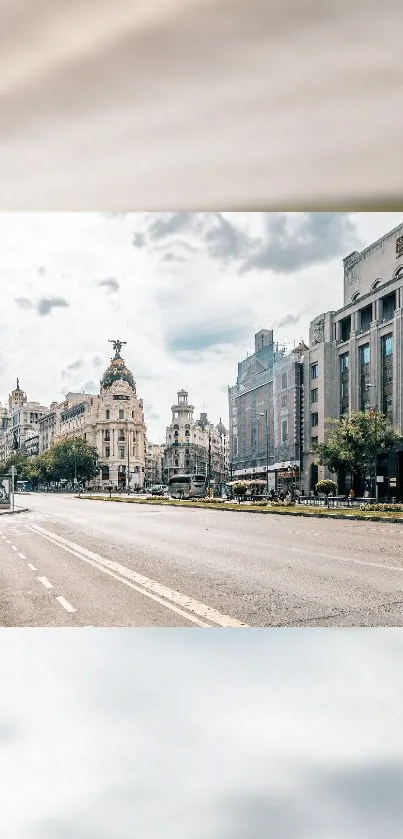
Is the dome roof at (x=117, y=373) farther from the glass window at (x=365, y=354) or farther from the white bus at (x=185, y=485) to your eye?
the glass window at (x=365, y=354)

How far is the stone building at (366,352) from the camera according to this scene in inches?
1116

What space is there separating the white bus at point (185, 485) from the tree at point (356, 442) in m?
8.85

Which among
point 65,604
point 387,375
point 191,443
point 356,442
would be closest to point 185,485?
point 191,443

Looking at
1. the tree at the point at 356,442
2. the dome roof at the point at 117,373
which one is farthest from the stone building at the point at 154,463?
the tree at the point at 356,442

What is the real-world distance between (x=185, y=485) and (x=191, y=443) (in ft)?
16.2

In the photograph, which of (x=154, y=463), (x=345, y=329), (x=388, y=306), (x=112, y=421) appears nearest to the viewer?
(x=112, y=421)

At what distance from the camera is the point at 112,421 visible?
9664 millimetres

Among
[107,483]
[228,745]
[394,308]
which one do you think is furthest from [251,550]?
[394,308]

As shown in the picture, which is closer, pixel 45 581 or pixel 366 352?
pixel 45 581

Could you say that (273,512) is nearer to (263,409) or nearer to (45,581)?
(263,409)
